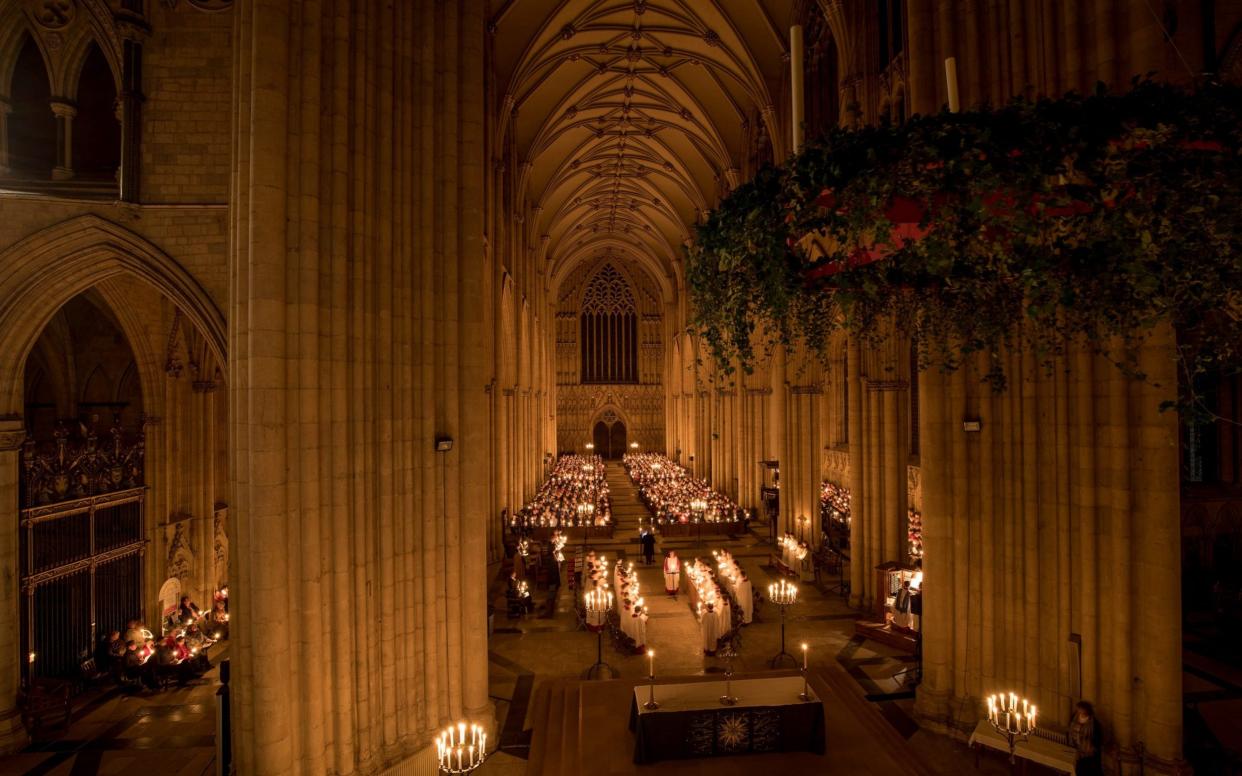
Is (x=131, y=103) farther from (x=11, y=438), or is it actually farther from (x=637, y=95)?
(x=637, y=95)

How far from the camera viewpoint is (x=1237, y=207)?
2.86 m

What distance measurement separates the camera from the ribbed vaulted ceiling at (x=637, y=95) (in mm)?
18250

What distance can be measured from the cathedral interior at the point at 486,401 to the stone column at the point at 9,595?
66mm

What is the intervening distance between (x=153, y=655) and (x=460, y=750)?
7.39 metres

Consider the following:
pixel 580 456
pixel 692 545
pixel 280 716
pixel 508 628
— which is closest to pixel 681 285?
pixel 580 456

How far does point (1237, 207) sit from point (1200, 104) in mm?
538

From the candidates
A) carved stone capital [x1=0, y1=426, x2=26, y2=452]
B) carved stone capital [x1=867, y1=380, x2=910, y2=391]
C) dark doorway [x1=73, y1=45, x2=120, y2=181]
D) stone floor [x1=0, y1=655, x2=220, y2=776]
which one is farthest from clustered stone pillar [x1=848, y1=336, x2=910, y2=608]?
carved stone capital [x1=0, y1=426, x2=26, y2=452]

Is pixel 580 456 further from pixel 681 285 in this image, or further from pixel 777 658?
pixel 777 658

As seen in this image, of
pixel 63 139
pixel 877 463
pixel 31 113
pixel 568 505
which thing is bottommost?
pixel 568 505

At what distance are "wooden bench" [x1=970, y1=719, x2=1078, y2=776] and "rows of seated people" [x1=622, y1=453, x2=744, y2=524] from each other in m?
13.2

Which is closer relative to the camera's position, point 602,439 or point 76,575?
point 76,575

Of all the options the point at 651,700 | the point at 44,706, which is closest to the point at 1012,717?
the point at 651,700

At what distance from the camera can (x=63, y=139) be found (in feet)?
27.8

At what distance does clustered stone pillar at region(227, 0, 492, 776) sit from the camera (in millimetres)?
5758
